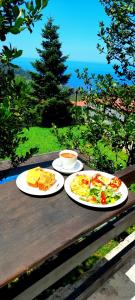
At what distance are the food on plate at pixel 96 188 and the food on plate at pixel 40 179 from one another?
21 centimetres

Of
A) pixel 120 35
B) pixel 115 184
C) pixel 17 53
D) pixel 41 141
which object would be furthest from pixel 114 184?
pixel 41 141

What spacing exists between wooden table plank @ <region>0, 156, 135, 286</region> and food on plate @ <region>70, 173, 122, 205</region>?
99mm

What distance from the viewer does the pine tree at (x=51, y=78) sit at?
2983cm

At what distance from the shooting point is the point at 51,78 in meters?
30.2

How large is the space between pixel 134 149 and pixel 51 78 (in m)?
27.4

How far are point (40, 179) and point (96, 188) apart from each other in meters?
0.53

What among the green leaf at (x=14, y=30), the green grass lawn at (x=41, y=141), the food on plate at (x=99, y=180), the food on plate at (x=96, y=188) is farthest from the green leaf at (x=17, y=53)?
the green grass lawn at (x=41, y=141)

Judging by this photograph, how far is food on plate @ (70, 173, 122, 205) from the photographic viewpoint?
2.34 m

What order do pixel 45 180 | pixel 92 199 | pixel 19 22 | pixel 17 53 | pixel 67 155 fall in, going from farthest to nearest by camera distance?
1. pixel 67 155
2. pixel 45 180
3. pixel 92 199
4. pixel 17 53
5. pixel 19 22

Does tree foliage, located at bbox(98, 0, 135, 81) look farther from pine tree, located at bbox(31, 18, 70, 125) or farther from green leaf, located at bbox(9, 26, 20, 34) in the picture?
pine tree, located at bbox(31, 18, 70, 125)

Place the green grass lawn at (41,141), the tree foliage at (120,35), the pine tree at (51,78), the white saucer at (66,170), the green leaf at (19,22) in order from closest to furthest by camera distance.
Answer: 1. the green leaf at (19,22)
2. the white saucer at (66,170)
3. the tree foliage at (120,35)
4. the green grass lawn at (41,141)
5. the pine tree at (51,78)

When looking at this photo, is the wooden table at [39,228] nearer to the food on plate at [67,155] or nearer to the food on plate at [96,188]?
the food on plate at [96,188]

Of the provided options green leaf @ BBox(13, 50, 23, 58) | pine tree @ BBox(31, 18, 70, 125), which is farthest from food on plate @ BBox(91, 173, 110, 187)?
pine tree @ BBox(31, 18, 70, 125)

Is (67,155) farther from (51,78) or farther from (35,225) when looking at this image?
(51,78)
